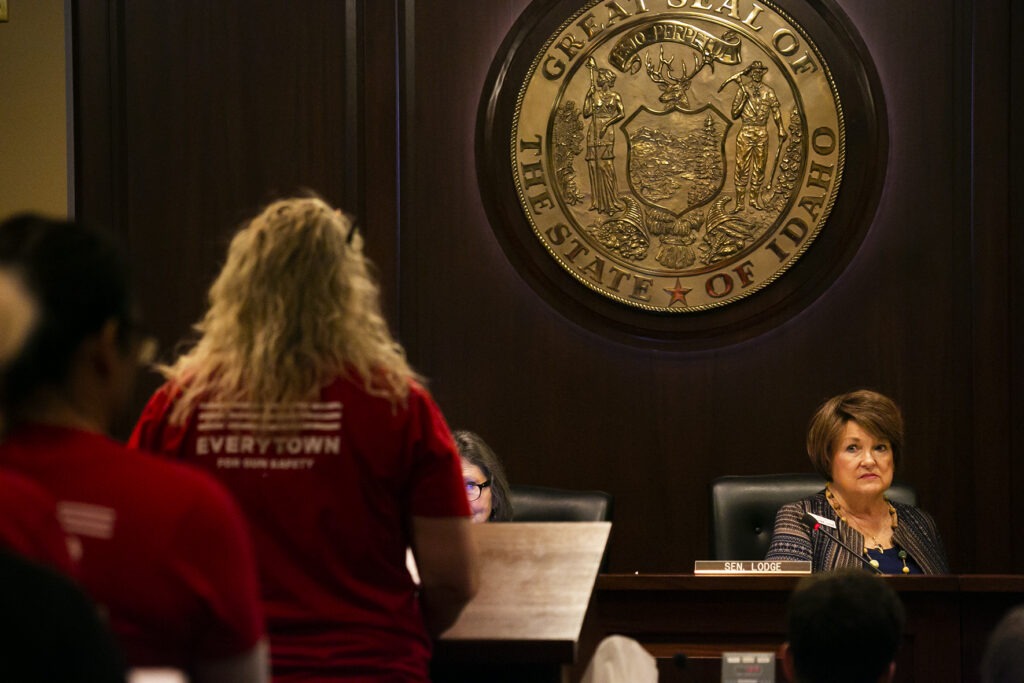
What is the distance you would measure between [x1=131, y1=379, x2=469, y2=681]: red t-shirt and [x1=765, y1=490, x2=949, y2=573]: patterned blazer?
2087 millimetres

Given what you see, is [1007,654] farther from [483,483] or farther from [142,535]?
[483,483]

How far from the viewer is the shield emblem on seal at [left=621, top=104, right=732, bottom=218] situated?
4.89m

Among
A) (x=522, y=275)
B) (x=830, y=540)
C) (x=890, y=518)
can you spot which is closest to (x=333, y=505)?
(x=830, y=540)

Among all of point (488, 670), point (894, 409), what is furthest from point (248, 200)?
point (488, 670)

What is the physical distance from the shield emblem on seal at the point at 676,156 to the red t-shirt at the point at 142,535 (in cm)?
377

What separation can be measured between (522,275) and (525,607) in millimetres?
2925

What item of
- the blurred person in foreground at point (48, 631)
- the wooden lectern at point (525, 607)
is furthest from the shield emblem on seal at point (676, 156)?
the blurred person in foreground at point (48, 631)

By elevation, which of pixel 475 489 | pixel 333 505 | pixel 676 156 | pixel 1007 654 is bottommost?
pixel 475 489

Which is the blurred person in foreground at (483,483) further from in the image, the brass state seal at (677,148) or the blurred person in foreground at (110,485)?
the blurred person in foreground at (110,485)

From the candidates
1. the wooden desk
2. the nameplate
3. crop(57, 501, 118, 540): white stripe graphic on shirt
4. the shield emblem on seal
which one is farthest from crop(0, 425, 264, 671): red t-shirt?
the shield emblem on seal

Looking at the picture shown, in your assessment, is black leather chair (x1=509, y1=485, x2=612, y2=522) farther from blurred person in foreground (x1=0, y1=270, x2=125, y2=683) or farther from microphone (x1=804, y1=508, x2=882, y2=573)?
blurred person in foreground (x1=0, y1=270, x2=125, y2=683)

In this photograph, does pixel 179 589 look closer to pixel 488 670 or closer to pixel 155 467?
pixel 155 467

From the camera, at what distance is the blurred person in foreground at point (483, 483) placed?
4.11m

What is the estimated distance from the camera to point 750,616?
3143mm
